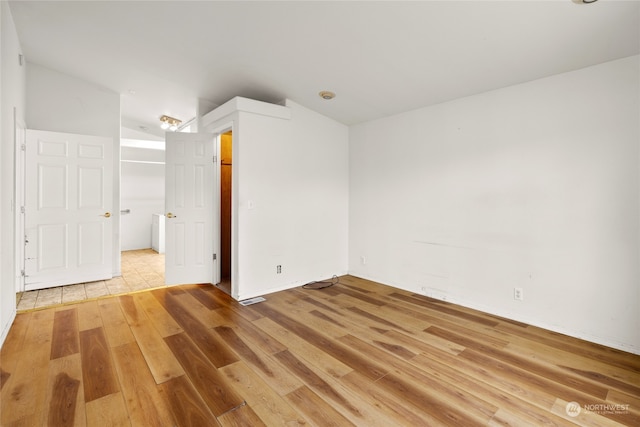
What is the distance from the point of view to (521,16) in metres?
2.14

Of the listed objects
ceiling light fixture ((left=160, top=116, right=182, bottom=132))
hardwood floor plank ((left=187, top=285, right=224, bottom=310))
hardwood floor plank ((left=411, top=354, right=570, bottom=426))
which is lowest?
hardwood floor plank ((left=411, top=354, right=570, bottom=426))

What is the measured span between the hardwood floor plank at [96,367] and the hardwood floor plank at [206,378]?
0.43 metres

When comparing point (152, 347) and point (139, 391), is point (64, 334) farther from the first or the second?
point (139, 391)

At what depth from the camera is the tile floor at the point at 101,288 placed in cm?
355

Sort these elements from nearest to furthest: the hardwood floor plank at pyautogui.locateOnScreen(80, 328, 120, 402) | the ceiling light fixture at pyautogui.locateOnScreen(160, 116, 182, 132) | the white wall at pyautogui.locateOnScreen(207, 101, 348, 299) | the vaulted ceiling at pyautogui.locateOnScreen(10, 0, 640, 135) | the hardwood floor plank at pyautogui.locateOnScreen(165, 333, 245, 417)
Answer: the hardwood floor plank at pyautogui.locateOnScreen(165, 333, 245, 417) → the hardwood floor plank at pyautogui.locateOnScreen(80, 328, 120, 402) → the vaulted ceiling at pyautogui.locateOnScreen(10, 0, 640, 135) → the white wall at pyautogui.locateOnScreen(207, 101, 348, 299) → the ceiling light fixture at pyautogui.locateOnScreen(160, 116, 182, 132)

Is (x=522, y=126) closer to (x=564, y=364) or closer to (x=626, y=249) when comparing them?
(x=626, y=249)

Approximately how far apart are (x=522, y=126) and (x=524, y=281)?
1532 millimetres

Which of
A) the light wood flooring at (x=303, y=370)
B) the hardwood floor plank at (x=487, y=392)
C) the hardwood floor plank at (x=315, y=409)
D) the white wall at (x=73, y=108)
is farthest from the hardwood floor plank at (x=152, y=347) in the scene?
the white wall at (x=73, y=108)

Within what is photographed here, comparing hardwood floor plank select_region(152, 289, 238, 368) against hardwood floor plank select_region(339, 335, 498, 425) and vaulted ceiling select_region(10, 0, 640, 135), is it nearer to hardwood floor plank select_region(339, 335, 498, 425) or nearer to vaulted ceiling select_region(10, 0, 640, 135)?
hardwood floor plank select_region(339, 335, 498, 425)

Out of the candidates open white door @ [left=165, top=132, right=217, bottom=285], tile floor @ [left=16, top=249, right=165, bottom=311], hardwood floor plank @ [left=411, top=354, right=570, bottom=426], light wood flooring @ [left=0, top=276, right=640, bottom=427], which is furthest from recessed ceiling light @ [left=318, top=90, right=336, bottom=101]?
tile floor @ [left=16, top=249, right=165, bottom=311]

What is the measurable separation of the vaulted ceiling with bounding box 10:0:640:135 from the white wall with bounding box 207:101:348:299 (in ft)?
1.64

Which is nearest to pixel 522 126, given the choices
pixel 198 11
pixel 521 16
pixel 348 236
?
pixel 521 16

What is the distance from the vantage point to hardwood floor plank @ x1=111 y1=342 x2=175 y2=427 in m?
1.66

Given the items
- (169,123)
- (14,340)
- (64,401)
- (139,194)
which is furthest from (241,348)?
(139,194)
